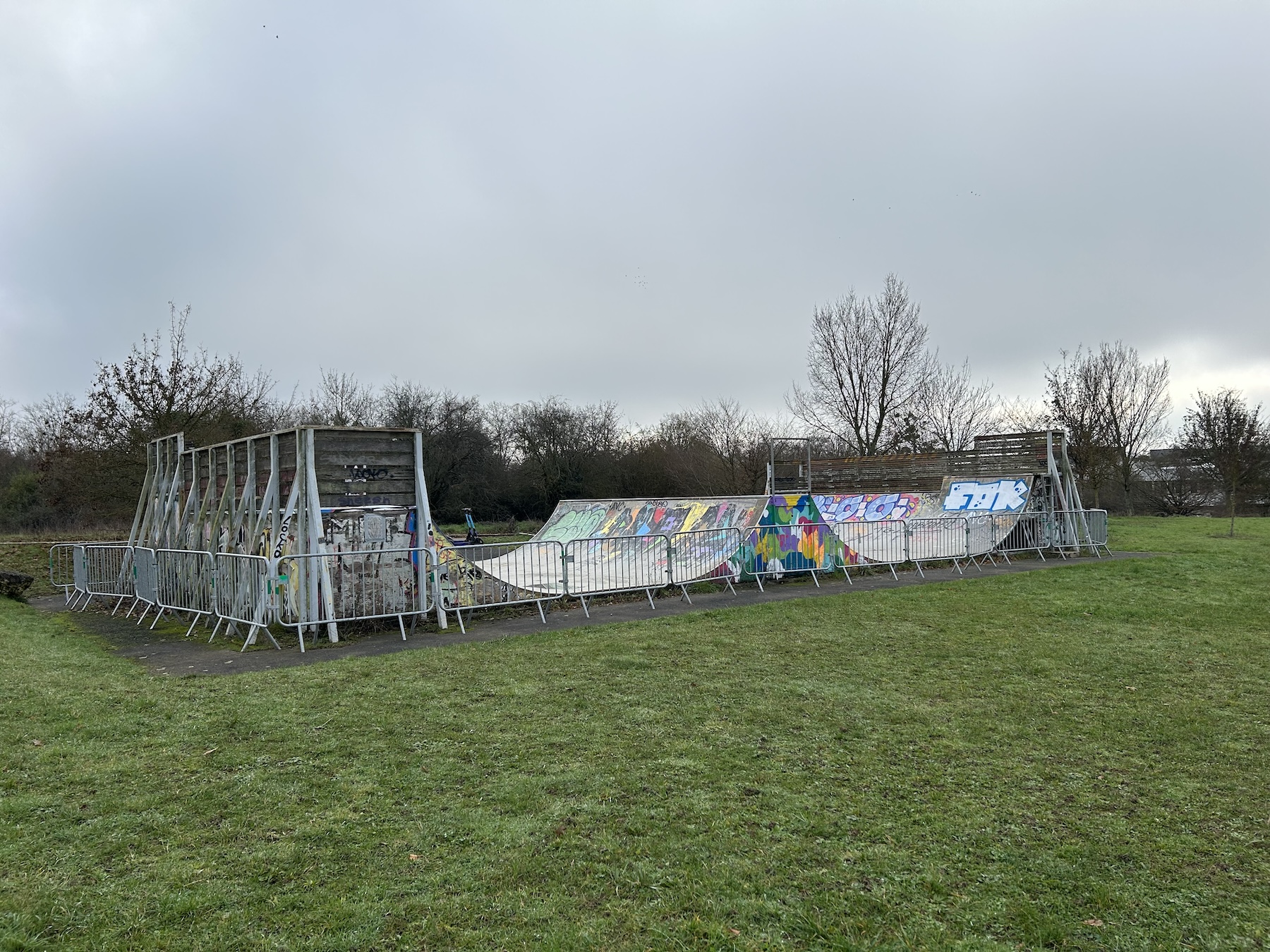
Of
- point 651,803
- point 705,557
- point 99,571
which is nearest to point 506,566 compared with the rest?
point 705,557

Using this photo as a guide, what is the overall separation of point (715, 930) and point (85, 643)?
10.1 m

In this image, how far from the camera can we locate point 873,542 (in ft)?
52.0

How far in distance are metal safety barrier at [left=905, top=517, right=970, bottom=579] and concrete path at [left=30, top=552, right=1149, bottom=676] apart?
0.71 m

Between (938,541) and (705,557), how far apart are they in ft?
20.0

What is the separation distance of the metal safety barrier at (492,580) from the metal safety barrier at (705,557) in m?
2.02

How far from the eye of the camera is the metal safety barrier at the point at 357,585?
9.80 m

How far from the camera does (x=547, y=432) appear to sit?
4400 cm

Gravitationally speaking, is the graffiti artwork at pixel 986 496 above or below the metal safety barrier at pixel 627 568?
above

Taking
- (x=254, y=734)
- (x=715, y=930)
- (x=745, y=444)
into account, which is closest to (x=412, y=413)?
(x=745, y=444)

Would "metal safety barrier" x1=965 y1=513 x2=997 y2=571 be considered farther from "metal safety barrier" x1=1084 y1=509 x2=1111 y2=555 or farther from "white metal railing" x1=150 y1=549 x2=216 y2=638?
"white metal railing" x1=150 y1=549 x2=216 y2=638

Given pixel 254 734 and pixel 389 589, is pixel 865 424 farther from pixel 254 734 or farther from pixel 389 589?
pixel 254 734

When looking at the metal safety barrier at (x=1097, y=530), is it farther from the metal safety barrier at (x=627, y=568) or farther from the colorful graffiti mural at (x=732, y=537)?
the metal safety barrier at (x=627, y=568)

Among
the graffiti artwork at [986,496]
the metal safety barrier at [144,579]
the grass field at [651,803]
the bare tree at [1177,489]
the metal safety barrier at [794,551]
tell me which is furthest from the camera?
the bare tree at [1177,489]

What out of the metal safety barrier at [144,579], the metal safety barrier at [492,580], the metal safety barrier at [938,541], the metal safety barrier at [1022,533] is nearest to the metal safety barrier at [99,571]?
the metal safety barrier at [144,579]
